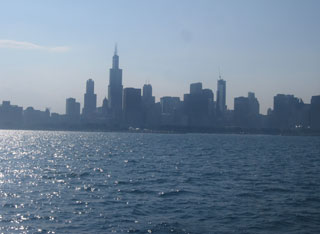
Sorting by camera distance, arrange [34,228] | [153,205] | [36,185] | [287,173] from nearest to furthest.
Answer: [34,228]
[153,205]
[36,185]
[287,173]

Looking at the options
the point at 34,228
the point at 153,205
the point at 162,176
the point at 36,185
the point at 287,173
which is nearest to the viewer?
the point at 34,228

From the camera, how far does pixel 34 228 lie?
22438 mm

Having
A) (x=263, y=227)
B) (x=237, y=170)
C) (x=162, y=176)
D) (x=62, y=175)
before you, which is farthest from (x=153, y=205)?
(x=237, y=170)

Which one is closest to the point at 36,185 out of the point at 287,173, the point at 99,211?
the point at 99,211

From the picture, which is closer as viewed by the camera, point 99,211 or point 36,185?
point 99,211

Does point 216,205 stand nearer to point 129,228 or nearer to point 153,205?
point 153,205

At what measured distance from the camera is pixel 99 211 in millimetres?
26531

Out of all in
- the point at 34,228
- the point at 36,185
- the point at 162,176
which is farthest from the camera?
the point at 162,176

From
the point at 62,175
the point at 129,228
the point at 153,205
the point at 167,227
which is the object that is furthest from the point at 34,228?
the point at 62,175

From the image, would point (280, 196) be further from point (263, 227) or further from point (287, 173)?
point (287, 173)

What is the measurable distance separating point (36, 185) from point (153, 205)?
1250cm

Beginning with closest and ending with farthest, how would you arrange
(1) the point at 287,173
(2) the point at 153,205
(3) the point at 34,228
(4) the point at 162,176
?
(3) the point at 34,228, (2) the point at 153,205, (4) the point at 162,176, (1) the point at 287,173

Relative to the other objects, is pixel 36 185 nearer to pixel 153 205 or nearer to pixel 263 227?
pixel 153 205

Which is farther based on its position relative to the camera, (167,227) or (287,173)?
(287,173)
